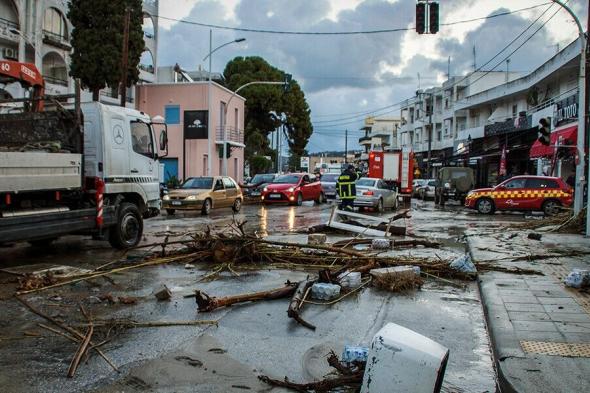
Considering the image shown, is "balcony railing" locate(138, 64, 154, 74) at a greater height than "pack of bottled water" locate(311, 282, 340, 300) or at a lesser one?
greater

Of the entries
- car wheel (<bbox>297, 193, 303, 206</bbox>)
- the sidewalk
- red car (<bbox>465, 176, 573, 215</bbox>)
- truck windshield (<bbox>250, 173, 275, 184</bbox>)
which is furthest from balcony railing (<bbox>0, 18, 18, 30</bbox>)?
the sidewalk

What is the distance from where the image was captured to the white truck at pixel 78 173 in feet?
27.6

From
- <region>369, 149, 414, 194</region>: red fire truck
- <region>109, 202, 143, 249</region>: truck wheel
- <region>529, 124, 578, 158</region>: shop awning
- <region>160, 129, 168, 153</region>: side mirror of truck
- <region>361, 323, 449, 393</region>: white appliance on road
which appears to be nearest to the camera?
<region>361, 323, 449, 393</region>: white appliance on road

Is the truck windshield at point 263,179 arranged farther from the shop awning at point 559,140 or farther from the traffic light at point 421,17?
the traffic light at point 421,17

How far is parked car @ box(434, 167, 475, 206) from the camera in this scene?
31391 mm

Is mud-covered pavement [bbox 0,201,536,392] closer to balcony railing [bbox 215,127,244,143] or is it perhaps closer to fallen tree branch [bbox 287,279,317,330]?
fallen tree branch [bbox 287,279,317,330]

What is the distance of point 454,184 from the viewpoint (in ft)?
104

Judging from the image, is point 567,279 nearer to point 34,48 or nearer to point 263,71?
point 34,48

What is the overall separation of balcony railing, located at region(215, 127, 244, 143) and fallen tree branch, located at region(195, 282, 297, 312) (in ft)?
113

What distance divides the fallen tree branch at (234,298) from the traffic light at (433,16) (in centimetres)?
1201

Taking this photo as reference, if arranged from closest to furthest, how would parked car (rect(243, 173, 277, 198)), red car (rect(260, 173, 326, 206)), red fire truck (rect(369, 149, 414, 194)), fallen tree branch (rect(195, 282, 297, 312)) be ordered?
fallen tree branch (rect(195, 282, 297, 312)) → red car (rect(260, 173, 326, 206)) → parked car (rect(243, 173, 277, 198)) → red fire truck (rect(369, 149, 414, 194))

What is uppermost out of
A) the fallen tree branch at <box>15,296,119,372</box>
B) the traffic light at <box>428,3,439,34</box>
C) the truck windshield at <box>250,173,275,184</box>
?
the traffic light at <box>428,3,439,34</box>

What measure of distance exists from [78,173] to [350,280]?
5.25 m

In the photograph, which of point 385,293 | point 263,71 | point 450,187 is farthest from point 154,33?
point 385,293
